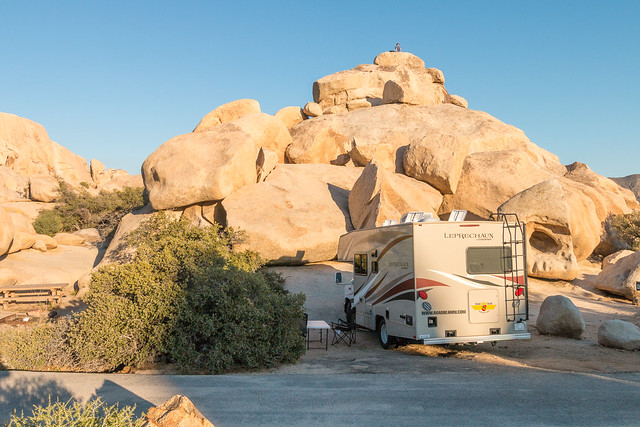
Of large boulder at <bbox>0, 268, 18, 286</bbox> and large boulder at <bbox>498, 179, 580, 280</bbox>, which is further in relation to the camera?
large boulder at <bbox>0, 268, 18, 286</bbox>

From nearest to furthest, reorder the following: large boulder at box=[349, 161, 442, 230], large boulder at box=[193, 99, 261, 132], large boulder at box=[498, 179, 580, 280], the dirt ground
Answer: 1. the dirt ground
2. large boulder at box=[498, 179, 580, 280]
3. large boulder at box=[349, 161, 442, 230]
4. large boulder at box=[193, 99, 261, 132]

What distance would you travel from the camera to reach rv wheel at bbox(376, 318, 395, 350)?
1350 centimetres

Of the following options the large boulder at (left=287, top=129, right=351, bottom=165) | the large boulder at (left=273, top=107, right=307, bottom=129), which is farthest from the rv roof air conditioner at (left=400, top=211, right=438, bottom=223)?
the large boulder at (left=273, top=107, right=307, bottom=129)

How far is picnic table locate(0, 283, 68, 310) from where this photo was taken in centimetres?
2194

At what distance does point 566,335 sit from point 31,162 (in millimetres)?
72165

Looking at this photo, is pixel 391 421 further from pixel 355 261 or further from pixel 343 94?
pixel 343 94

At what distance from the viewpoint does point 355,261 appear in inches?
636

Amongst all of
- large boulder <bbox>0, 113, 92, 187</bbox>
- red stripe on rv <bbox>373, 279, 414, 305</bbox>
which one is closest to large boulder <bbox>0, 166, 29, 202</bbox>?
large boulder <bbox>0, 113, 92, 187</bbox>

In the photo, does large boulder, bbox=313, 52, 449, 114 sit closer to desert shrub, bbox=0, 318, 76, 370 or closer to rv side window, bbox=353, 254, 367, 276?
rv side window, bbox=353, 254, 367, 276

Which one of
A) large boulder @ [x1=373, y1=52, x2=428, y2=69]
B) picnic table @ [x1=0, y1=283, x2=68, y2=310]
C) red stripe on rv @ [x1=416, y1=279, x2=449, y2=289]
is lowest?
picnic table @ [x1=0, y1=283, x2=68, y2=310]

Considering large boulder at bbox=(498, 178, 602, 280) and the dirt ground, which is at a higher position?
large boulder at bbox=(498, 178, 602, 280)

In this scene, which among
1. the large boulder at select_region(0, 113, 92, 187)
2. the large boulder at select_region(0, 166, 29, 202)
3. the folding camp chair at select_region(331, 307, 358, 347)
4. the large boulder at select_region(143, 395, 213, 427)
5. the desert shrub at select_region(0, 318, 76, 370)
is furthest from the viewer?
the large boulder at select_region(0, 113, 92, 187)

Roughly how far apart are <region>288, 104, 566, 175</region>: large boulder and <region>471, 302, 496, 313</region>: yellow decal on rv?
20892 mm

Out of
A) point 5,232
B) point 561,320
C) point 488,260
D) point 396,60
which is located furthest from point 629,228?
point 396,60
